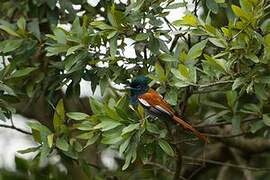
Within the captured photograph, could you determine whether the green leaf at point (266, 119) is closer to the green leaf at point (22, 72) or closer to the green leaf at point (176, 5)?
the green leaf at point (176, 5)

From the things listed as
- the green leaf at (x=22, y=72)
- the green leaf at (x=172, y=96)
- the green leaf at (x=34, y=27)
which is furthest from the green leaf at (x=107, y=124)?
the green leaf at (x=34, y=27)

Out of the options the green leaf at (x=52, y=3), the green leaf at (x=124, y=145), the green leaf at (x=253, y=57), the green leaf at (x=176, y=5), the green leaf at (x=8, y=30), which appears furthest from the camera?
the green leaf at (x=52, y=3)

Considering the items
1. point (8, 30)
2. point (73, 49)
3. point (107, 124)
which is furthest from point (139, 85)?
point (8, 30)

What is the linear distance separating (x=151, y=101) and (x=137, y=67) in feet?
0.89

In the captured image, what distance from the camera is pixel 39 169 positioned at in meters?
4.12

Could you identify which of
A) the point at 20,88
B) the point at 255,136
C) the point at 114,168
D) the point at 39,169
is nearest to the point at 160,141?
the point at 20,88

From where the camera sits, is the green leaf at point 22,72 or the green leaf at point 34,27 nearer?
the green leaf at point 22,72

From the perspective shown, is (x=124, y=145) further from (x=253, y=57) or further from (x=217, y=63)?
(x=253, y=57)

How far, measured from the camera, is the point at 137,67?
3113mm

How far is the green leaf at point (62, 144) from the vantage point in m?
3.07

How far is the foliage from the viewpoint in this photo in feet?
9.05

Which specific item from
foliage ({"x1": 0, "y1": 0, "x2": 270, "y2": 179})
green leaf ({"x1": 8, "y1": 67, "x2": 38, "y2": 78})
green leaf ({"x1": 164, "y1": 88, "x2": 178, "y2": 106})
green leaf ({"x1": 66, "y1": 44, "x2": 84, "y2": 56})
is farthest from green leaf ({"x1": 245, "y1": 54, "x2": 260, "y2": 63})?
green leaf ({"x1": 8, "y1": 67, "x2": 38, "y2": 78})

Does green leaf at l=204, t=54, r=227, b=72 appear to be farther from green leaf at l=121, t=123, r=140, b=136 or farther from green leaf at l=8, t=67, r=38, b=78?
green leaf at l=8, t=67, r=38, b=78

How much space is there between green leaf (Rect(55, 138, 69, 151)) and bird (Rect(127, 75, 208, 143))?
0.35 meters
